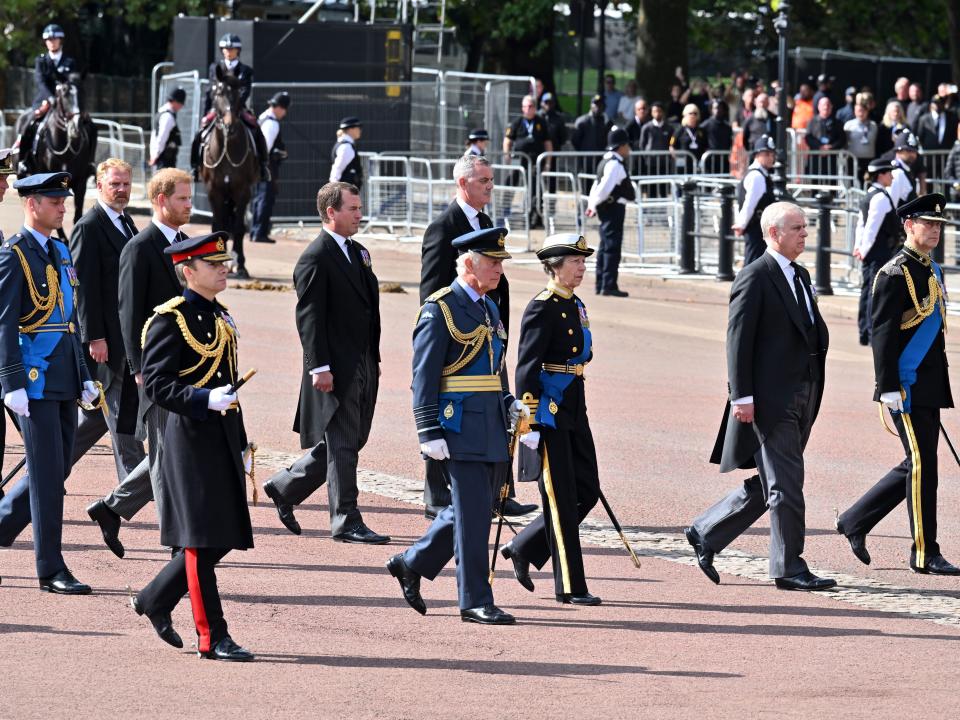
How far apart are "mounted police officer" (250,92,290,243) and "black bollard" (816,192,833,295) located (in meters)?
6.94

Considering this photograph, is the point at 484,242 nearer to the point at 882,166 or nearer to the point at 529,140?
the point at 882,166

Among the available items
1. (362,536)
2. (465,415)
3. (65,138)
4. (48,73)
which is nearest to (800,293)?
(465,415)

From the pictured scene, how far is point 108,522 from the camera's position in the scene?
9312 millimetres

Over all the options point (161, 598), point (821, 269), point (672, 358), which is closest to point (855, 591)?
point (161, 598)

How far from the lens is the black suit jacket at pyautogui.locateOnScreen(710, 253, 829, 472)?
9.01 meters

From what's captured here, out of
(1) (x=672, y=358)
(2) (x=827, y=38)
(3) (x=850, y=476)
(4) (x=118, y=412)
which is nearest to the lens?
(4) (x=118, y=412)

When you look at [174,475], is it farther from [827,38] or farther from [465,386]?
[827,38]

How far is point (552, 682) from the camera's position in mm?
7367

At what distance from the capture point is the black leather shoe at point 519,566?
8.86 metres

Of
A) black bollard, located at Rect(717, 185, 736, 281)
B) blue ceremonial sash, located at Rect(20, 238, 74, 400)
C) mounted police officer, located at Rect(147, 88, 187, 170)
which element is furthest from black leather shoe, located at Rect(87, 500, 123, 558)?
mounted police officer, located at Rect(147, 88, 187, 170)

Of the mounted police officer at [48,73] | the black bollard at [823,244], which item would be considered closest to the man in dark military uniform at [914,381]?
the black bollard at [823,244]

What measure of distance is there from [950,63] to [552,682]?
3118 centimetres

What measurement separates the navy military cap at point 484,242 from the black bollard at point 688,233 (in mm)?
14548

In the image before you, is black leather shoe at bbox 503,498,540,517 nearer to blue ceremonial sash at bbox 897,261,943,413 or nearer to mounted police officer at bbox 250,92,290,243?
blue ceremonial sash at bbox 897,261,943,413
